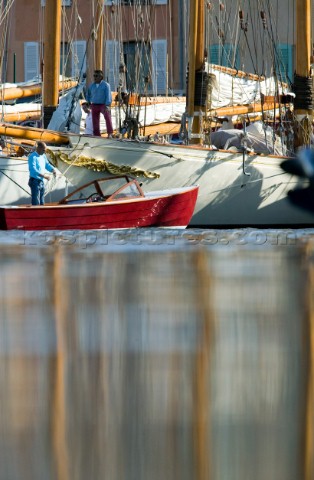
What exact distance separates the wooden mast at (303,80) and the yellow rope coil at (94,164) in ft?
12.1

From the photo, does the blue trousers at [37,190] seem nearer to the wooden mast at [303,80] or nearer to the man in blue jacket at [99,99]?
the man in blue jacket at [99,99]

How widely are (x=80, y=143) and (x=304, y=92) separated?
16.7 feet

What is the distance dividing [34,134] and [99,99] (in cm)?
232

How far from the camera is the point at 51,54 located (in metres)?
32.4

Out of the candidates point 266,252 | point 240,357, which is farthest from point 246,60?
point 240,357

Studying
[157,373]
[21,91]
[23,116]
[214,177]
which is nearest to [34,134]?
[214,177]

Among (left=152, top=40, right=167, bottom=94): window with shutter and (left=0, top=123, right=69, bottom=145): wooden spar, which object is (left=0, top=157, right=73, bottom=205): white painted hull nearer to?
(left=0, top=123, right=69, bottom=145): wooden spar

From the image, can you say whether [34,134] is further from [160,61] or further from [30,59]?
[30,59]

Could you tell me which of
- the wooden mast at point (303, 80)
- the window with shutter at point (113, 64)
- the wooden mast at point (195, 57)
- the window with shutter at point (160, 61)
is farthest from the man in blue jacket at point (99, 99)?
the window with shutter at point (160, 61)

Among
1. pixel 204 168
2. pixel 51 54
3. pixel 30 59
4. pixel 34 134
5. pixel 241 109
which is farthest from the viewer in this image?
pixel 30 59

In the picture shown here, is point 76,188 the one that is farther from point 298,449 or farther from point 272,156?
point 298,449

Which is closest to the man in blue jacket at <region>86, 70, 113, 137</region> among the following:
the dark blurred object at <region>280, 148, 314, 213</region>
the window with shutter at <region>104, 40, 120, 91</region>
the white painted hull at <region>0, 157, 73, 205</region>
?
the white painted hull at <region>0, 157, 73, 205</region>

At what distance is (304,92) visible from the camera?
3253cm

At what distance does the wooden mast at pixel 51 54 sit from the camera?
106ft
